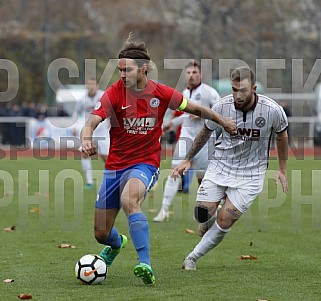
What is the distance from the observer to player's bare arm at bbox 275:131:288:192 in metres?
8.29

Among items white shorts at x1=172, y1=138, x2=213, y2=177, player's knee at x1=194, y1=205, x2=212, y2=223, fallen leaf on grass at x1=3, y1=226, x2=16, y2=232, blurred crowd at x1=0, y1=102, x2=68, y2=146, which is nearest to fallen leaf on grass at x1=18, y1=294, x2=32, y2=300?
player's knee at x1=194, y1=205, x2=212, y2=223

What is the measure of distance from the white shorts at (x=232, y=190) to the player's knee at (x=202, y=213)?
88mm

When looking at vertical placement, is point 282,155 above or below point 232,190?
above

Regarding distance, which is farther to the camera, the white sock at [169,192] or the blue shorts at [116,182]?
the white sock at [169,192]

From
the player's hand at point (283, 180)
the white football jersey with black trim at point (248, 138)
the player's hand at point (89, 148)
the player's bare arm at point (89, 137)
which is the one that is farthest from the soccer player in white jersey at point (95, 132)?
the player's hand at point (89, 148)

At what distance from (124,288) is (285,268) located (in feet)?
6.32

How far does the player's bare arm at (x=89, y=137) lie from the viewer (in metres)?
7.11

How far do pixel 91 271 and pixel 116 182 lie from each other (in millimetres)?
872

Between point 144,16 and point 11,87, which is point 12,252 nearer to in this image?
point 11,87

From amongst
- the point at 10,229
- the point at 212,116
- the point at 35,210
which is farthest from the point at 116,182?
the point at 35,210

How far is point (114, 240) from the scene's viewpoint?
8.09 meters

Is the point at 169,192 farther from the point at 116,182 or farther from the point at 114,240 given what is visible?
the point at 116,182

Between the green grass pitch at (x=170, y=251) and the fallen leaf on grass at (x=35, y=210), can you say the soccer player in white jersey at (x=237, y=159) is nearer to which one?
the green grass pitch at (x=170, y=251)

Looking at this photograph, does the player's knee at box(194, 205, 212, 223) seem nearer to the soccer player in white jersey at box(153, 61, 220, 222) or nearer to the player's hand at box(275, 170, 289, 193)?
the player's hand at box(275, 170, 289, 193)
